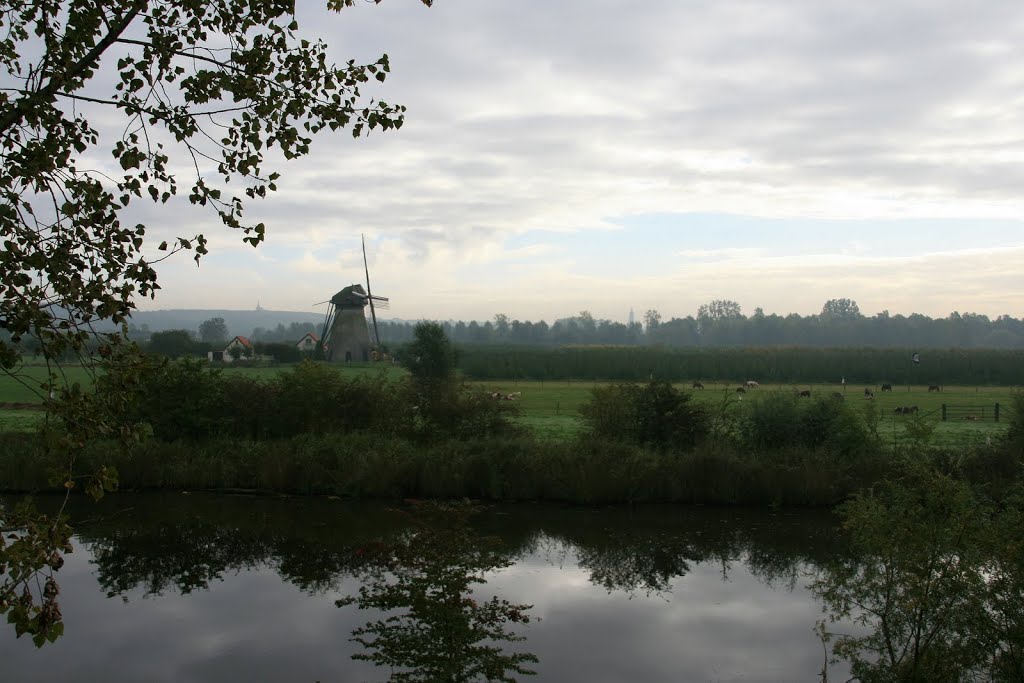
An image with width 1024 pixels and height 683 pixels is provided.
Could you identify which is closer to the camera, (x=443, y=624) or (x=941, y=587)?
(x=941, y=587)

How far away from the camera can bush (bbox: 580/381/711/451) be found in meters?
24.2

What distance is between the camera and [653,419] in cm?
2444

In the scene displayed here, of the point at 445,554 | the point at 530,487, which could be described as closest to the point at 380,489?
the point at 530,487

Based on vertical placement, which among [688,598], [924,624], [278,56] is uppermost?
[278,56]

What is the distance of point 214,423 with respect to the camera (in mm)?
25578

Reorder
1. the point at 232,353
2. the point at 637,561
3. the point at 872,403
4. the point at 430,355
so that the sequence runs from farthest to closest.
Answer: the point at 232,353 < the point at 430,355 < the point at 872,403 < the point at 637,561

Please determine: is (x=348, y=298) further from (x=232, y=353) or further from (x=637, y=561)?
(x=637, y=561)

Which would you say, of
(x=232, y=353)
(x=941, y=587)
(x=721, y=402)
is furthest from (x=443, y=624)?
(x=232, y=353)

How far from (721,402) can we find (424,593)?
58.6 ft

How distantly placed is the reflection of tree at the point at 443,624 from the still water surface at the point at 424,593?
0.03m

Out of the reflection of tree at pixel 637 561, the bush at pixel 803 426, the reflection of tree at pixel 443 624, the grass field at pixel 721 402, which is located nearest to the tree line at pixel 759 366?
the grass field at pixel 721 402

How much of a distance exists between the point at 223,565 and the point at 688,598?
8433 mm

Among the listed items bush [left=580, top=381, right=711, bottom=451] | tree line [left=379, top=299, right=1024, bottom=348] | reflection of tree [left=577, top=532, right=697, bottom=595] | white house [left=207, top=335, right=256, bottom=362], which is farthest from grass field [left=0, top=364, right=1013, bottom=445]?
tree line [left=379, top=299, right=1024, bottom=348]

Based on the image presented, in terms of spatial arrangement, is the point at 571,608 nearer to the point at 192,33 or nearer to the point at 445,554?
the point at 445,554
